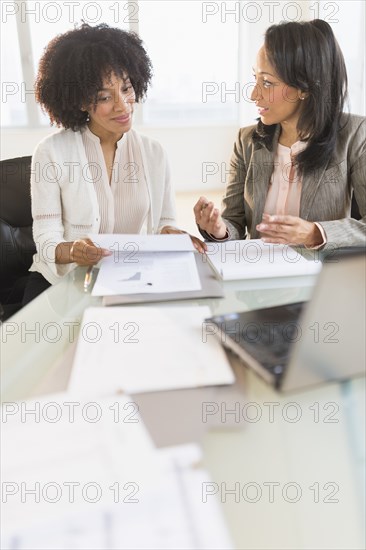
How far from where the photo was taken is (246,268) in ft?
3.92

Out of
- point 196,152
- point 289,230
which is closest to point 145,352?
point 289,230

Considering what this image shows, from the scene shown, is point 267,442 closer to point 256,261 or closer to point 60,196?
point 256,261

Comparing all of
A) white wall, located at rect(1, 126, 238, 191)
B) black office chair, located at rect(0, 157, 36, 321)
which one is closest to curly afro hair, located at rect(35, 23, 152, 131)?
black office chair, located at rect(0, 157, 36, 321)

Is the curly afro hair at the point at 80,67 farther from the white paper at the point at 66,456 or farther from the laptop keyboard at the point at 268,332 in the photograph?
the white paper at the point at 66,456

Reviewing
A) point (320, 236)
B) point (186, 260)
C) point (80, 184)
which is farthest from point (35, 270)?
point (320, 236)

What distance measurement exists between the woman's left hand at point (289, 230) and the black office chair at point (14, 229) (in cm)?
83

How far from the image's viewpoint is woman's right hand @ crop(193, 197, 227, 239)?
1.44 metres

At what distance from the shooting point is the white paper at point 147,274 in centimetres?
109

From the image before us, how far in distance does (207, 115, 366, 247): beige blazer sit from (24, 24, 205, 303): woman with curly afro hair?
0.91 ft

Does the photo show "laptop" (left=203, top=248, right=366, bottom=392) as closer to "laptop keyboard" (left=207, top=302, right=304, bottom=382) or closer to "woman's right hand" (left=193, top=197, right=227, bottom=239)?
"laptop keyboard" (left=207, top=302, right=304, bottom=382)

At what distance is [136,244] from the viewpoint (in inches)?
50.0

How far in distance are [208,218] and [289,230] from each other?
0.25 metres

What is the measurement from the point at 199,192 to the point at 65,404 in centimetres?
490

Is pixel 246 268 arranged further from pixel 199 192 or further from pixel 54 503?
pixel 199 192
